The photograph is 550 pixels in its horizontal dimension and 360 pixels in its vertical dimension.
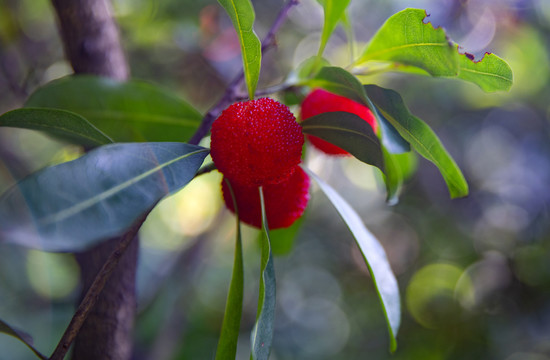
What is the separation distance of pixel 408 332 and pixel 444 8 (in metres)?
1.55

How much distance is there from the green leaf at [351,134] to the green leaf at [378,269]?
0.33 feet

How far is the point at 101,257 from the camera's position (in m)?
0.73

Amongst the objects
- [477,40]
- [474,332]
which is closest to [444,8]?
[477,40]

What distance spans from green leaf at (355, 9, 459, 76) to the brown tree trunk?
48 centimetres

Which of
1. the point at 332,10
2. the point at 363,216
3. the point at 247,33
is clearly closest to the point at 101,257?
the point at 247,33

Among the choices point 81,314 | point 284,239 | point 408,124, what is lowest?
point 284,239

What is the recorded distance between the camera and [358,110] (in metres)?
0.75

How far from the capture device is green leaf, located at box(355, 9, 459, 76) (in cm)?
54

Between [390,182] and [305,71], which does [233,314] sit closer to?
[390,182]

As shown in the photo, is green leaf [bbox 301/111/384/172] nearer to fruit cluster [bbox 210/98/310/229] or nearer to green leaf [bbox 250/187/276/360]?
fruit cluster [bbox 210/98/310/229]

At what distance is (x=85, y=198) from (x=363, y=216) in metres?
2.37

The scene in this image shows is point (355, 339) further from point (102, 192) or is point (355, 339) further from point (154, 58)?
point (102, 192)

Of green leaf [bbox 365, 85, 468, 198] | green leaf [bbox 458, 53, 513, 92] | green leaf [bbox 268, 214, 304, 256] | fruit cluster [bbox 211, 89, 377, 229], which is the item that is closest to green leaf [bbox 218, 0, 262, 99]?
fruit cluster [bbox 211, 89, 377, 229]

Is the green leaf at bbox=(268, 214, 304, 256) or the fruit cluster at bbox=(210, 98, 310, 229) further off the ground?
the fruit cluster at bbox=(210, 98, 310, 229)
